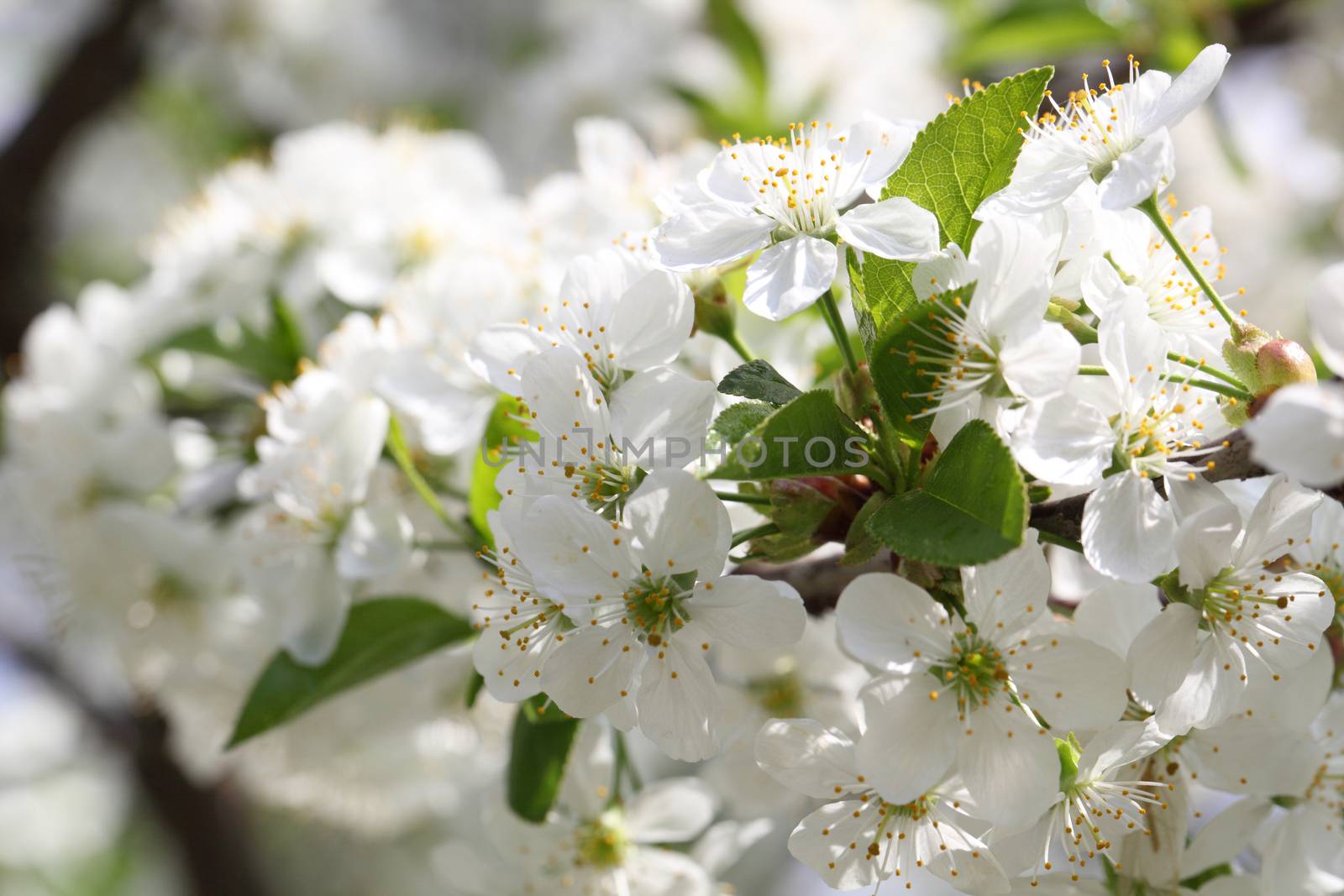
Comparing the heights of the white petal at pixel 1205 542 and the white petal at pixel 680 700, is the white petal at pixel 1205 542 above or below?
above

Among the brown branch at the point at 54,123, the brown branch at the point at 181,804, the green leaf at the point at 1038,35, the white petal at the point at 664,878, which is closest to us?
the white petal at the point at 664,878

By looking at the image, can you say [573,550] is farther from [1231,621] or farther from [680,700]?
[1231,621]

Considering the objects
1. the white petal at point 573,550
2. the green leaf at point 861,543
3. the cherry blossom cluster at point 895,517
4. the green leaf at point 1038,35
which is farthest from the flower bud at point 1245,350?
the green leaf at point 1038,35

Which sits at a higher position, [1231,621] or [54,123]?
[1231,621]

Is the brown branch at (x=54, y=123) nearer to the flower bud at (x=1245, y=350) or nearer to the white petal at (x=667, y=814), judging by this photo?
the white petal at (x=667, y=814)

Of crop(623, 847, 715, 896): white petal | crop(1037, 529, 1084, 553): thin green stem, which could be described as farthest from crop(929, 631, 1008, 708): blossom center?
crop(623, 847, 715, 896): white petal

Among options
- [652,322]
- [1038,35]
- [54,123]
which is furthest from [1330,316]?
[54,123]

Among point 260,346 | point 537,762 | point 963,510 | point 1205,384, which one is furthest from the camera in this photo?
point 260,346

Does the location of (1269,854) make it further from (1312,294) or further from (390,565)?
(390,565)
